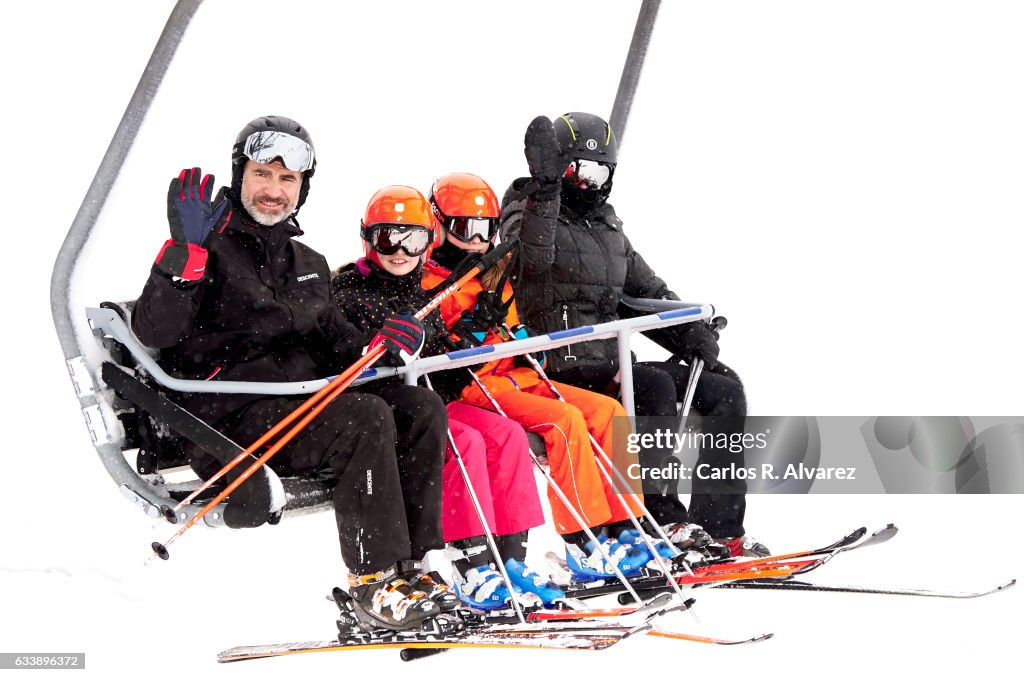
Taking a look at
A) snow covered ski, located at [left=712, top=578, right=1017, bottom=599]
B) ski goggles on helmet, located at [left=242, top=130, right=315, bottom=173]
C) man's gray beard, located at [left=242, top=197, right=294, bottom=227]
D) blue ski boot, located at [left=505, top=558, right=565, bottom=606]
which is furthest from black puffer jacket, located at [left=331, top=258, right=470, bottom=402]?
snow covered ski, located at [left=712, top=578, right=1017, bottom=599]

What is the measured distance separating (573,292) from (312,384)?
1.62m

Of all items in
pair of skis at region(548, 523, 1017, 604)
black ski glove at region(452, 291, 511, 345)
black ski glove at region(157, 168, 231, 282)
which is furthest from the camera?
black ski glove at region(452, 291, 511, 345)

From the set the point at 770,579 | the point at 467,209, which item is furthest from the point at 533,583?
the point at 467,209

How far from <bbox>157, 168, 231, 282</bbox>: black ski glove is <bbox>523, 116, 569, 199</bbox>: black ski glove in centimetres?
156

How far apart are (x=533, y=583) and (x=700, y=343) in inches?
64.6

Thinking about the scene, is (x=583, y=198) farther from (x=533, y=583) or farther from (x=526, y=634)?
(x=526, y=634)

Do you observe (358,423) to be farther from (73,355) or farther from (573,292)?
(573,292)

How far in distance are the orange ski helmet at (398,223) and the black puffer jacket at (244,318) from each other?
1.15 feet

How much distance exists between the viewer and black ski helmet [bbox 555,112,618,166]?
6340mm

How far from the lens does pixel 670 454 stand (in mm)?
6188

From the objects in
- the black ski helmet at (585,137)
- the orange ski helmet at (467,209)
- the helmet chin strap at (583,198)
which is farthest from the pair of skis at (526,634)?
the black ski helmet at (585,137)

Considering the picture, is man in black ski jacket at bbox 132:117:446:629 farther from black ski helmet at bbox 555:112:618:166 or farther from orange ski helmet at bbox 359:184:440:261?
black ski helmet at bbox 555:112:618:166

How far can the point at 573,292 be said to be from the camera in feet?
20.8

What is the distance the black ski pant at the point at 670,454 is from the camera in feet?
20.5
